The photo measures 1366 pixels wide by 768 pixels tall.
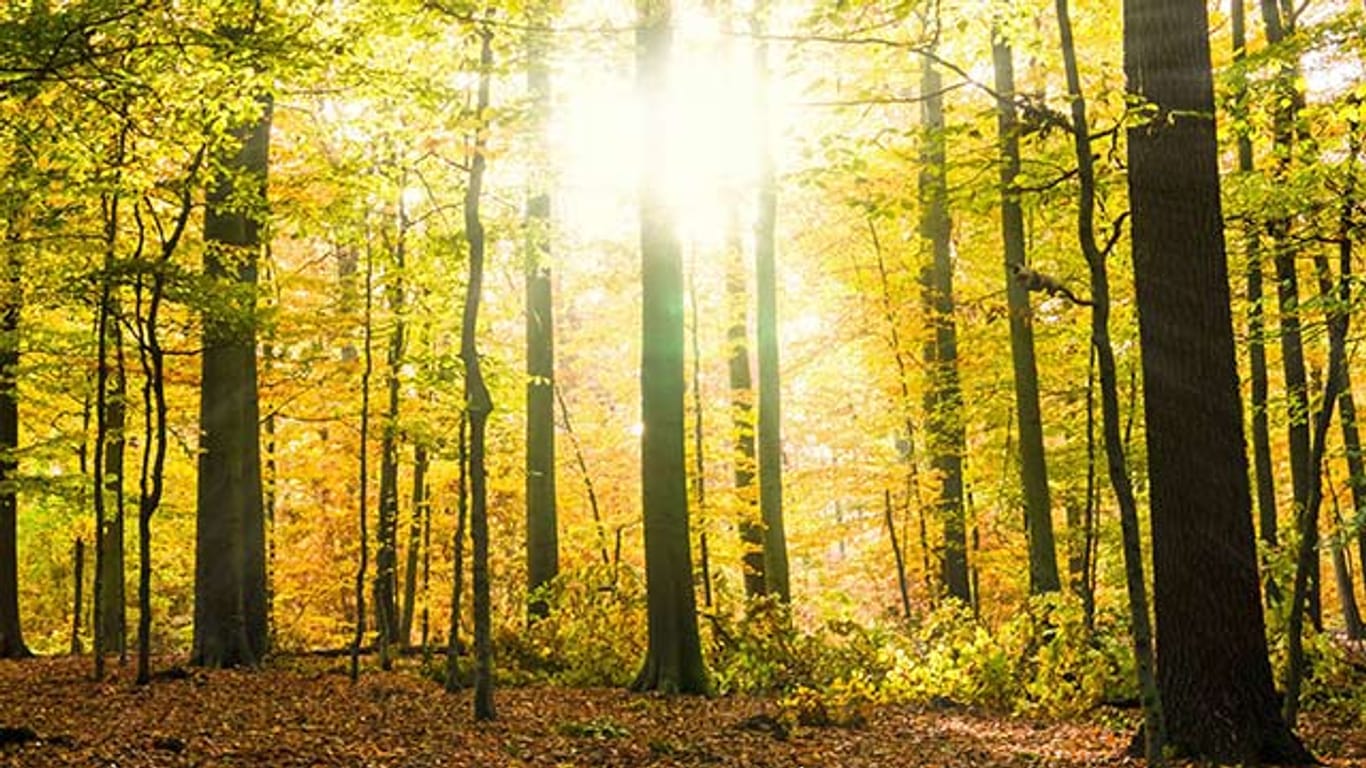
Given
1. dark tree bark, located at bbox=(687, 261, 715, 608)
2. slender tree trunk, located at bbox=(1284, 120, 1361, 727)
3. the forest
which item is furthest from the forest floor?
dark tree bark, located at bbox=(687, 261, 715, 608)

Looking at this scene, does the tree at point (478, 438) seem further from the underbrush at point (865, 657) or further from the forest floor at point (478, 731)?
the underbrush at point (865, 657)

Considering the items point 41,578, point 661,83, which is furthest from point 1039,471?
point 41,578

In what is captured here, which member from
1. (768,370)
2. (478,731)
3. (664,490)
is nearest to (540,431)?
(768,370)

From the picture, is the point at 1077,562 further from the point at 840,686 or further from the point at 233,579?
the point at 233,579

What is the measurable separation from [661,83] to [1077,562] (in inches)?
557

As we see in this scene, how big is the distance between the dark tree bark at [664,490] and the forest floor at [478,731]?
1.52ft

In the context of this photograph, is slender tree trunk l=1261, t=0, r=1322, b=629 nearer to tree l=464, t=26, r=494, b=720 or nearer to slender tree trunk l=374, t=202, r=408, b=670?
tree l=464, t=26, r=494, b=720

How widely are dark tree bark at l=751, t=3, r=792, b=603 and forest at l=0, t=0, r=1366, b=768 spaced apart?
3.0 inches

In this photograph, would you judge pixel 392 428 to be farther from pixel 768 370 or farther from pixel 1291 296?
pixel 1291 296

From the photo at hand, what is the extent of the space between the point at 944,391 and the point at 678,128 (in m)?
7.73

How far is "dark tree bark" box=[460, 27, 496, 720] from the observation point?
1046 centimetres

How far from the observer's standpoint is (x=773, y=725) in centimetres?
1045

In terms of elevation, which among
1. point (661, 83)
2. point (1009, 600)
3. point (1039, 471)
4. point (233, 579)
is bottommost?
point (1009, 600)

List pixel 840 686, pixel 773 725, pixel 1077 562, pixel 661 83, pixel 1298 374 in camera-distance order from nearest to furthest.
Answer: pixel 773 725, pixel 840 686, pixel 661 83, pixel 1298 374, pixel 1077 562
